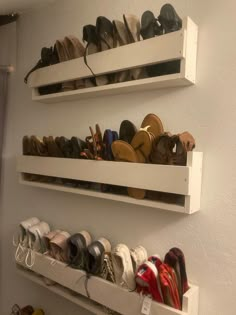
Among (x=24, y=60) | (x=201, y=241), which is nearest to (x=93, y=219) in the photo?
(x=201, y=241)

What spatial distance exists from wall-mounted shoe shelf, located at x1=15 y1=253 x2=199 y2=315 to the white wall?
0.10m

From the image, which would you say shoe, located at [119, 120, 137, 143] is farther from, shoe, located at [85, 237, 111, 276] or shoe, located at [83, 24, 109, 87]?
shoe, located at [85, 237, 111, 276]

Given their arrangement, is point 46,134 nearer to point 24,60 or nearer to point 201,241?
point 24,60

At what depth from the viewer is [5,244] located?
161cm

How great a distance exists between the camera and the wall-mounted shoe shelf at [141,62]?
83 cm

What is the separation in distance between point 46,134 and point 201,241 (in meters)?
0.92

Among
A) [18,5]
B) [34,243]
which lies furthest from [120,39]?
[34,243]

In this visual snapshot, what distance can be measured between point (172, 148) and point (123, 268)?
465mm

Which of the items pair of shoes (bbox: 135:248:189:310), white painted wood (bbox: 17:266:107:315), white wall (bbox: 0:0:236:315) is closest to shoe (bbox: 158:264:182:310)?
pair of shoes (bbox: 135:248:189:310)

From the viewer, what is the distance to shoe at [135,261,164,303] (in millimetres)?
849

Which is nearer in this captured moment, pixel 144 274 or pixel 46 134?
pixel 144 274

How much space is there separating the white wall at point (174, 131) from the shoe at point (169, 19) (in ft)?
0.32

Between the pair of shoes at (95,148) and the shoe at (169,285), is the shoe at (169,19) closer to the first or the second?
the pair of shoes at (95,148)

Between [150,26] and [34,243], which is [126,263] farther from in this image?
[150,26]
